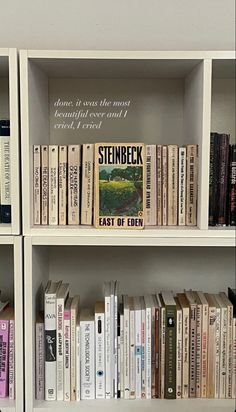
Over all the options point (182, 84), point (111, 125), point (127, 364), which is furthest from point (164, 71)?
point (127, 364)

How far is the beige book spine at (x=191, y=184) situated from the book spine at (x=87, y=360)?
0.35 m

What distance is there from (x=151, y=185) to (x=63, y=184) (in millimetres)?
209

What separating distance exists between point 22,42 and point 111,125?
0.34 m

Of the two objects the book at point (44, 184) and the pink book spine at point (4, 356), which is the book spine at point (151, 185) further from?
the pink book spine at point (4, 356)

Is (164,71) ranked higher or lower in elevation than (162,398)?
higher

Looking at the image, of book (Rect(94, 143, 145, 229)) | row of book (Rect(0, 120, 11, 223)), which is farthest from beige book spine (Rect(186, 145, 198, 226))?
row of book (Rect(0, 120, 11, 223))

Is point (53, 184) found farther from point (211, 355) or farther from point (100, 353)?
point (211, 355)

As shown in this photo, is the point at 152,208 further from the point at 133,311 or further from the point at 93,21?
the point at 93,21

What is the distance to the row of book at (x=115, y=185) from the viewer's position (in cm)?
115

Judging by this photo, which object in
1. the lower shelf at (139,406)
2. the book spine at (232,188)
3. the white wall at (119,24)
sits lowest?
the lower shelf at (139,406)

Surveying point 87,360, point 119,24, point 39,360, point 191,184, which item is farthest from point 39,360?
point 119,24

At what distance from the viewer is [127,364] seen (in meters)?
1.20

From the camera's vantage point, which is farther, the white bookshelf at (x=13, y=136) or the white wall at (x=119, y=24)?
the white wall at (x=119, y=24)

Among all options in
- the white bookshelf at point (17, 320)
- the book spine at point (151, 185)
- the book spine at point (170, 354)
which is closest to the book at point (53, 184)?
the white bookshelf at point (17, 320)
